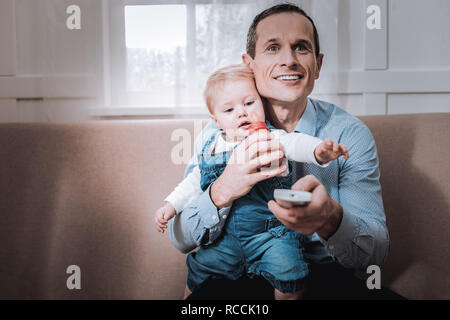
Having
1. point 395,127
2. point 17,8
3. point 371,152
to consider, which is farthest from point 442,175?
point 17,8

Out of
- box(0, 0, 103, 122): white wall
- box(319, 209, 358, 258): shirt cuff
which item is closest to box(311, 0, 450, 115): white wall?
box(319, 209, 358, 258): shirt cuff

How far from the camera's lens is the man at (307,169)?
2.09ft

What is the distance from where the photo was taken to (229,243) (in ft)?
2.19

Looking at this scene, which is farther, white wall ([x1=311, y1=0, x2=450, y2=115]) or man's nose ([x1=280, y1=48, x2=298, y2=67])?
white wall ([x1=311, y1=0, x2=450, y2=115])

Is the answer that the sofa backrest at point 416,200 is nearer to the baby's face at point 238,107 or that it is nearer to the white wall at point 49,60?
the baby's face at point 238,107

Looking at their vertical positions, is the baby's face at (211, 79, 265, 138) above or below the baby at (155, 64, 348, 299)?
above

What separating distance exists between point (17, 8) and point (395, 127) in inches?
43.7

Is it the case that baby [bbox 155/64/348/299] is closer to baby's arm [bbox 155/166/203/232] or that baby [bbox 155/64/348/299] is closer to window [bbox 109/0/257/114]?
baby's arm [bbox 155/166/203/232]

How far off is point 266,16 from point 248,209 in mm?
406

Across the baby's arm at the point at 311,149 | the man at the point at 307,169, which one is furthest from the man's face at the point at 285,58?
the baby's arm at the point at 311,149

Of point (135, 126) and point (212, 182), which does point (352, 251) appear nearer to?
point (212, 182)

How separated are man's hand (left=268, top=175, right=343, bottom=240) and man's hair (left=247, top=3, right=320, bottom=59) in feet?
1.00

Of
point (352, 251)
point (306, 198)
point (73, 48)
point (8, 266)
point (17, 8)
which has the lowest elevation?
point (8, 266)

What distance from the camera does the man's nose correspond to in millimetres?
677
